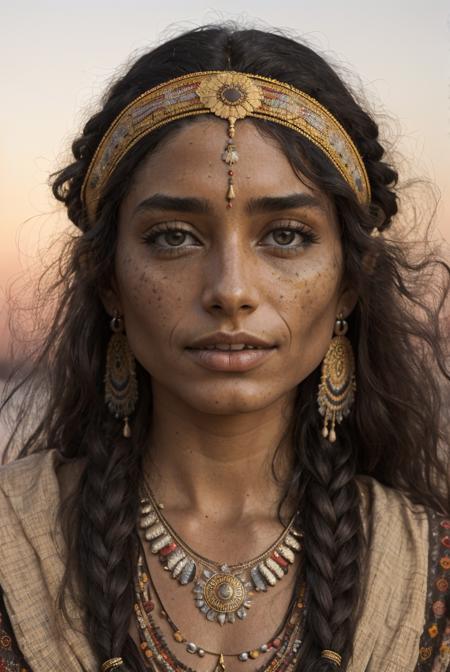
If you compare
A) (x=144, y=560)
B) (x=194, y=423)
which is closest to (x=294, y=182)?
(x=194, y=423)

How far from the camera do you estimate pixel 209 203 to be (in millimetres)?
3320

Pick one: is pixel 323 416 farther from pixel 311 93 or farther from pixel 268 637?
pixel 311 93

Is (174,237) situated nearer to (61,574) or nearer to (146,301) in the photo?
(146,301)

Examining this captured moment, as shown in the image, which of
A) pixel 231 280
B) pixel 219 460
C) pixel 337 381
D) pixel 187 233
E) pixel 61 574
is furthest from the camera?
pixel 337 381

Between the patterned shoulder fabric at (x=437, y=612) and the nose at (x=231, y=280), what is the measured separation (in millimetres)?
Answer: 891

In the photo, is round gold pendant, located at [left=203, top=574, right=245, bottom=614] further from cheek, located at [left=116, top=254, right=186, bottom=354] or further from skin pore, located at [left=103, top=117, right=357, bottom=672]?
cheek, located at [left=116, top=254, right=186, bottom=354]

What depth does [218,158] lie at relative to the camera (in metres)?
3.34

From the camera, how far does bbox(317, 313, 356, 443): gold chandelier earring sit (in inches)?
145

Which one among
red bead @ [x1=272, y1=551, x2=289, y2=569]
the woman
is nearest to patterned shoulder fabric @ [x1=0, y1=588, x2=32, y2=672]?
the woman

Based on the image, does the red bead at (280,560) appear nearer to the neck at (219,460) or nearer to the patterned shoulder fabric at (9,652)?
the neck at (219,460)

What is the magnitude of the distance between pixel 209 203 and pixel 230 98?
0.30m

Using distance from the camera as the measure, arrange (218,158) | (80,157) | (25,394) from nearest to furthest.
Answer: (218,158) → (80,157) → (25,394)

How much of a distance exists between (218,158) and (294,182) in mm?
212

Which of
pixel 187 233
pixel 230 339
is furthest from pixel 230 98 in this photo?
pixel 230 339
